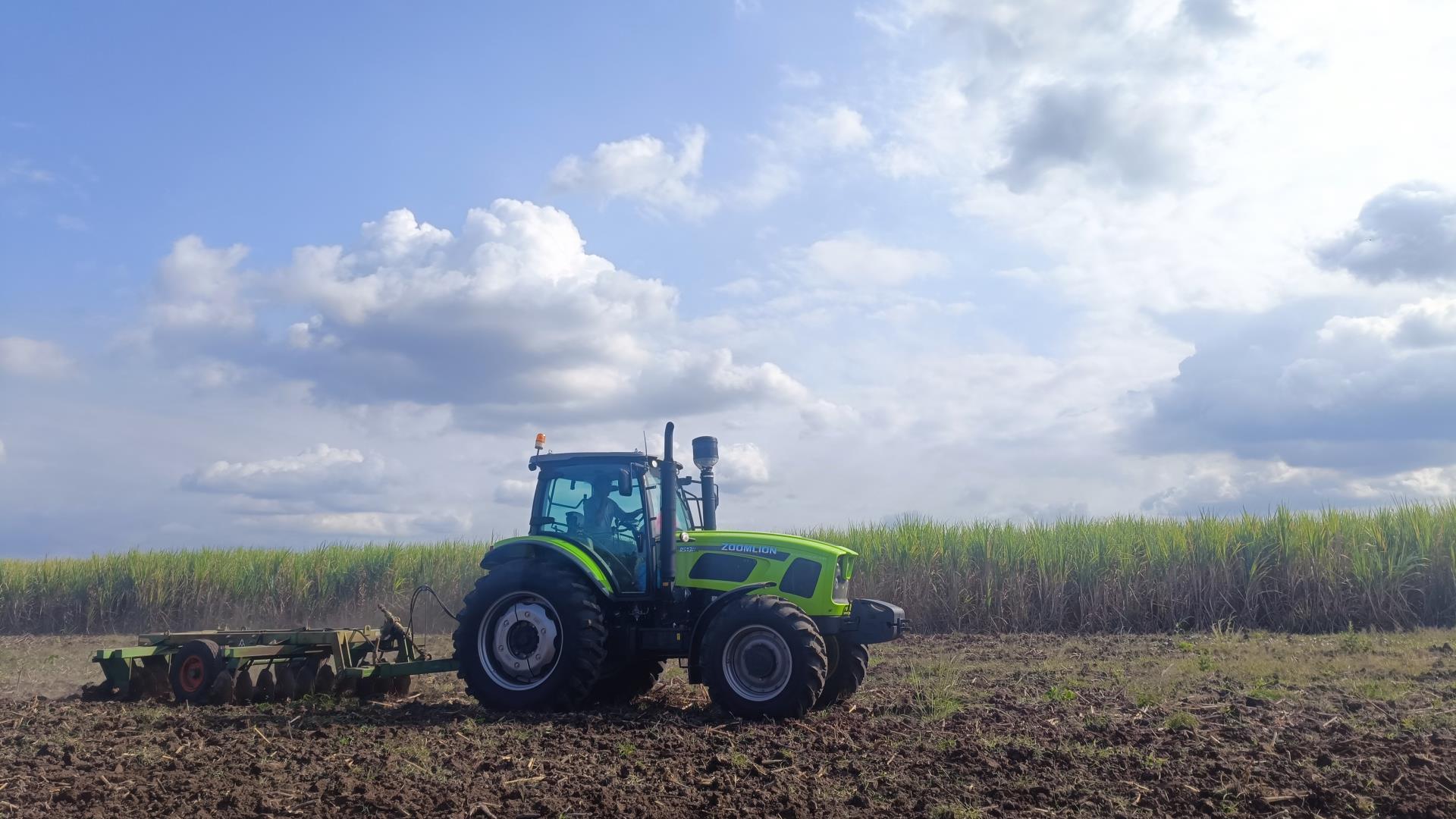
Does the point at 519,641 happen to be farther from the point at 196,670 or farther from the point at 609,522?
the point at 196,670

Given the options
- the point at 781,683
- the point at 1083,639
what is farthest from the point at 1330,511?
the point at 781,683

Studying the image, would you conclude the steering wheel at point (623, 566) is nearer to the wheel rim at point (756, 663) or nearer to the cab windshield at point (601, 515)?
the cab windshield at point (601, 515)

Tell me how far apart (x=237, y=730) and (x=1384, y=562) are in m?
16.0

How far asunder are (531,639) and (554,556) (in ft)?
2.44

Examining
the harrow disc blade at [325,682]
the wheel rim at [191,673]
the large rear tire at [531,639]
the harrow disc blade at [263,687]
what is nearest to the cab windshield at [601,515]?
the large rear tire at [531,639]

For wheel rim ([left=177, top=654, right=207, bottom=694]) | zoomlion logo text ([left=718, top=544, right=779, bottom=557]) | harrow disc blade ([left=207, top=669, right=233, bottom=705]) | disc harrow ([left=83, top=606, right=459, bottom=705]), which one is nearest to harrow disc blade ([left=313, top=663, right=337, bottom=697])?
disc harrow ([left=83, top=606, right=459, bottom=705])

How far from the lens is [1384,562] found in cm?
1591

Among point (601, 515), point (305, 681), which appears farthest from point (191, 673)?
point (601, 515)

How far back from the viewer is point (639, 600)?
29.8 feet

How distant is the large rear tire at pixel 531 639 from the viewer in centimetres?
875

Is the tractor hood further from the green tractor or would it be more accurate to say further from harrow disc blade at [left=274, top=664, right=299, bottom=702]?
harrow disc blade at [left=274, top=664, right=299, bottom=702]

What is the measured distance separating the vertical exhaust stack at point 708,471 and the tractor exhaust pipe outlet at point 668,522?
409 millimetres

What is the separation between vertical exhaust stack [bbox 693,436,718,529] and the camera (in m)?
9.42

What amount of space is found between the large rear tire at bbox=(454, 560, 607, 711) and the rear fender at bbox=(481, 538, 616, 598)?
9 cm
